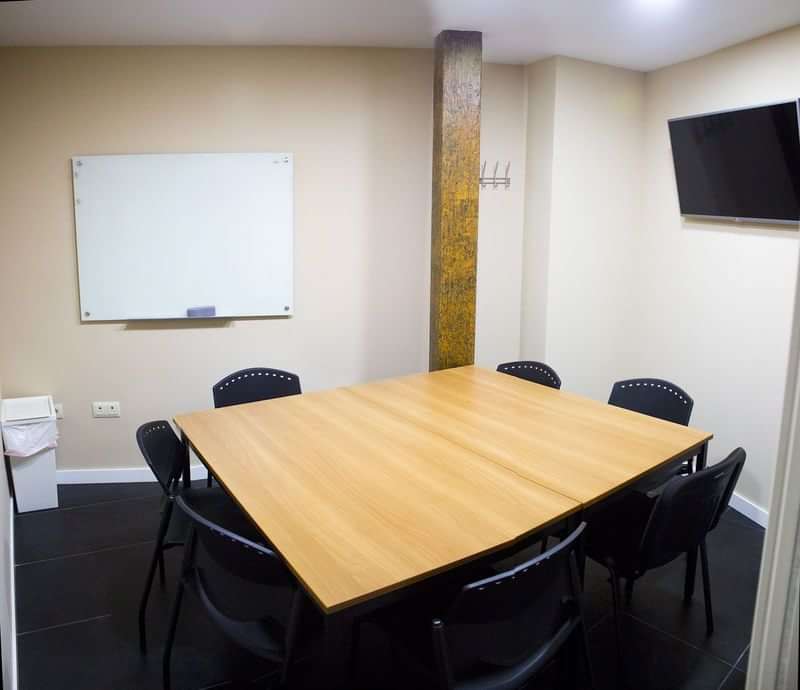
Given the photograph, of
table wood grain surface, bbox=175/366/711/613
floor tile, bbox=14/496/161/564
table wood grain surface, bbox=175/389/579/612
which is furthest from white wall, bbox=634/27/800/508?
floor tile, bbox=14/496/161/564

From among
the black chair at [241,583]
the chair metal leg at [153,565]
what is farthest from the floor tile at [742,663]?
the chair metal leg at [153,565]

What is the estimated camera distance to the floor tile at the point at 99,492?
12.5ft

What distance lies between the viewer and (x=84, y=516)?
3.62 meters

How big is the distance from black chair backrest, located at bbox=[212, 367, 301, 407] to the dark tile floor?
31.5 inches

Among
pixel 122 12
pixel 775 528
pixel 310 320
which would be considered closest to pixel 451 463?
pixel 775 528

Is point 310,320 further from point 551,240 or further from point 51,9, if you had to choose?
point 51,9

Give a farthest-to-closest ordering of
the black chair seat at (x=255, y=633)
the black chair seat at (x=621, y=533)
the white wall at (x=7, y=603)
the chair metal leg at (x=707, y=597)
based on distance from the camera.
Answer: the chair metal leg at (x=707, y=597) → the black chair seat at (x=621, y=533) → the white wall at (x=7, y=603) → the black chair seat at (x=255, y=633)

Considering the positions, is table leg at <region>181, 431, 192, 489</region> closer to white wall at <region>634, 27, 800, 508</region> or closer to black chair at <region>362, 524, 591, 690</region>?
black chair at <region>362, 524, 591, 690</region>

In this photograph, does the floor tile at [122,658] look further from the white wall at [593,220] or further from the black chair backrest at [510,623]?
the white wall at [593,220]

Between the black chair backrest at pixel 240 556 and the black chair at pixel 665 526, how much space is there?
1.17 metres

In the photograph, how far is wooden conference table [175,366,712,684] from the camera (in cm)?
173

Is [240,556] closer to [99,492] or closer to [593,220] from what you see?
[99,492]

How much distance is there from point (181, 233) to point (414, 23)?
5.78ft

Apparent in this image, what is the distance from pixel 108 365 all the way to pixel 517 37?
9.84 feet
